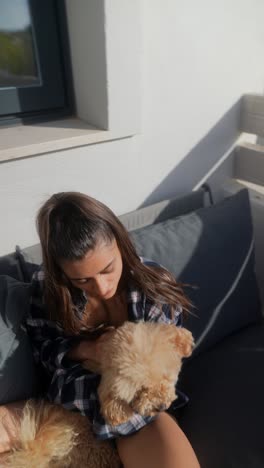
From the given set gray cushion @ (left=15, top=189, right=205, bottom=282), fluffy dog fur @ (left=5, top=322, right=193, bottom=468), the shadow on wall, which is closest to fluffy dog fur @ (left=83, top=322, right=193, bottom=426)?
fluffy dog fur @ (left=5, top=322, right=193, bottom=468)

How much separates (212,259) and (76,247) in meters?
0.54

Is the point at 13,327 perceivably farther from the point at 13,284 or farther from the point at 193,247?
the point at 193,247

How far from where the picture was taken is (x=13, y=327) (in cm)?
90

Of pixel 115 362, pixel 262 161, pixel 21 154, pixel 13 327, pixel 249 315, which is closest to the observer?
pixel 115 362

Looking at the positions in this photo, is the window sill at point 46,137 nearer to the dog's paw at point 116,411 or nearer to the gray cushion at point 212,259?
the gray cushion at point 212,259

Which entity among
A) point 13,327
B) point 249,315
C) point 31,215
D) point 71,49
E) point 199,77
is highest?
point 71,49

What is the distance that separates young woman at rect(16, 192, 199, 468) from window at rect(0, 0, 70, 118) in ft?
1.60

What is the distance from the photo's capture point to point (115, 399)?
69 cm

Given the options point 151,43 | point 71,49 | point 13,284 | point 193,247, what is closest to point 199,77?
point 151,43

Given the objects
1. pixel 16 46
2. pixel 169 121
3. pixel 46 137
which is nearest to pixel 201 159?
pixel 169 121

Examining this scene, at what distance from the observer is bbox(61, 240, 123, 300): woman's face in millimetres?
776

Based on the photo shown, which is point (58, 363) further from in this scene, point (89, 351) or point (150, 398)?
point (150, 398)

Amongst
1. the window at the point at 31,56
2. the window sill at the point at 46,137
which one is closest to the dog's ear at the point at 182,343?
the window sill at the point at 46,137

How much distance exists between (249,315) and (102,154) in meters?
0.75
